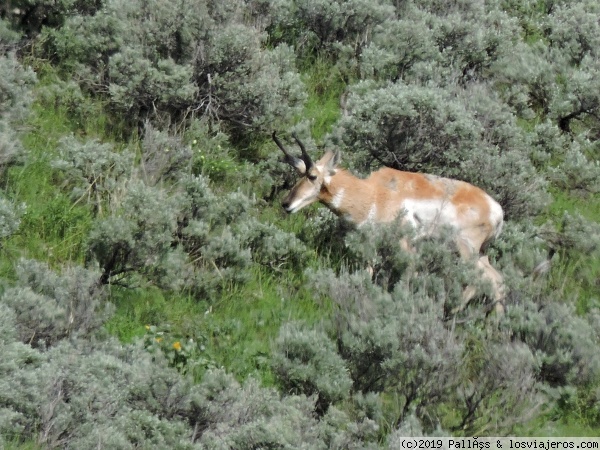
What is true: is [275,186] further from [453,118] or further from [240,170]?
[453,118]

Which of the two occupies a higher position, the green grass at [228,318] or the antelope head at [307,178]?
the antelope head at [307,178]

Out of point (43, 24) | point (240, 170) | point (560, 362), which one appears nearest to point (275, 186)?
point (240, 170)

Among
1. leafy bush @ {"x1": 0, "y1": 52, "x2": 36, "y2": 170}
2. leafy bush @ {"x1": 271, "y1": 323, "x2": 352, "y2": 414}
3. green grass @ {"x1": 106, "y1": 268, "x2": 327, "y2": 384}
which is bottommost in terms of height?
green grass @ {"x1": 106, "y1": 268, "x2": 327, "y2": 384}

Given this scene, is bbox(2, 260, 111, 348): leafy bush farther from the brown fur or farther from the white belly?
the white belly

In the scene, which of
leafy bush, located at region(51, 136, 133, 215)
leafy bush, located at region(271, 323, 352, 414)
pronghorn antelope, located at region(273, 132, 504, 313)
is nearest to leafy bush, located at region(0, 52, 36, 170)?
leafy bush, located at region(51, 136, 133, 215)

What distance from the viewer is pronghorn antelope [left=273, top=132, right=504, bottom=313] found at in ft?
30.2

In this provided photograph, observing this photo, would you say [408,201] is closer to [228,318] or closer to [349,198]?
[349,198]

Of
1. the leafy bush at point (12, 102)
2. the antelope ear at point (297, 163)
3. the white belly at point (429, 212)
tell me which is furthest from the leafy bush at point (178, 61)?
the white belly at point (429, 212)

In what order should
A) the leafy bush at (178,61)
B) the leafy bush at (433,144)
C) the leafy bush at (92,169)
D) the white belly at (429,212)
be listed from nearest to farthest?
the leafy bush at (92,169) → the white belly at (429,212) → the leafy bush at (433,144) → the leafy bush at (178,61)

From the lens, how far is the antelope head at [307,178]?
9.41m

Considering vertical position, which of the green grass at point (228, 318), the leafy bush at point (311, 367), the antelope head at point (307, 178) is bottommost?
the green grass at point (228, 318)

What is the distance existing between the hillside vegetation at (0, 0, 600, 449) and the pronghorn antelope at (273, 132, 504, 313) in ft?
0.75

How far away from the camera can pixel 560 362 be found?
7062 mm

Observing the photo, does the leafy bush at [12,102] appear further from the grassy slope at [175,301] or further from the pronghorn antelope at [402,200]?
the pronghorn antelope at [402,200]
